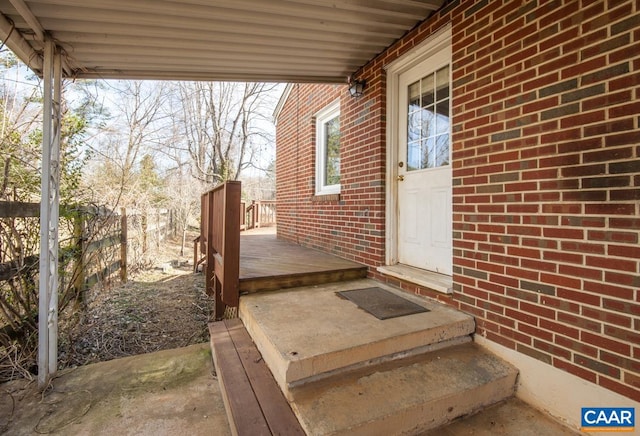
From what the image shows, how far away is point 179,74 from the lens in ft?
11.0

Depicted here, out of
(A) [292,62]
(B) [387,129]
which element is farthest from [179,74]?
(B) [387,129]

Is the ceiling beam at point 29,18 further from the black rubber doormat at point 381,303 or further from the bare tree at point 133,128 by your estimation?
the bare tree at point 133,128

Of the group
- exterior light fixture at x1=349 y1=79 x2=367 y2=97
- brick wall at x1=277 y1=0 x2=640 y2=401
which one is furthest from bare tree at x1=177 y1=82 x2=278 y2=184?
brick wall at x1=277 y1=0 x2=640 y2=401

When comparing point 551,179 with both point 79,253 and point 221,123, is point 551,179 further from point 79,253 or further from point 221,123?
point 221,123

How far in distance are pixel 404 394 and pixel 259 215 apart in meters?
10.2

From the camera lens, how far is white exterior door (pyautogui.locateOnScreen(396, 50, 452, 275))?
9.04 feet

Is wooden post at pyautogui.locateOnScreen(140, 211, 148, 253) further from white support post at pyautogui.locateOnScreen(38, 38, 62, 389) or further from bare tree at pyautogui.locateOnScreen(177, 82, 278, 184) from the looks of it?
bare tree at pyautogui.locateOnScreen(177, 82, 278, 184)

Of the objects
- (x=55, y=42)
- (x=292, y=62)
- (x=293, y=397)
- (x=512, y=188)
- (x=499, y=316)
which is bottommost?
(x=293, y=397)

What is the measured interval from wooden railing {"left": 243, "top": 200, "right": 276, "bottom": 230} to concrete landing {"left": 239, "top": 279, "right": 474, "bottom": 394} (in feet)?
27.2

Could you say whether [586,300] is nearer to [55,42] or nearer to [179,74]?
[179,74]

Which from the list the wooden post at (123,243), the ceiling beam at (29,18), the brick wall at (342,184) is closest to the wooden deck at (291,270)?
the brick wall at (342,184)

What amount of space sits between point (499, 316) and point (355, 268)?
5.32 ft

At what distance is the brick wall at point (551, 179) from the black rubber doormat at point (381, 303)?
1.23 feet

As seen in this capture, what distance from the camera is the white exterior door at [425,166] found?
276 centimetres
